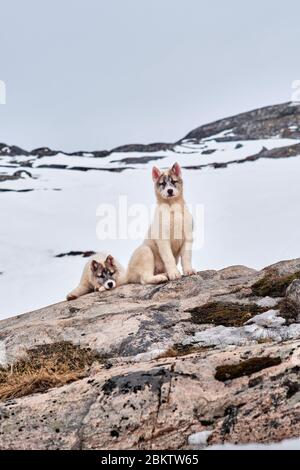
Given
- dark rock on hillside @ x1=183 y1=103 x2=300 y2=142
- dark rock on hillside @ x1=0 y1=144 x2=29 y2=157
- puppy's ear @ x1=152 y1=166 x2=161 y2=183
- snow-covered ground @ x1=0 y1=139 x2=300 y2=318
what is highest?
dark rock on hillside @ x1=183 y1=103 x2=300 y2=142

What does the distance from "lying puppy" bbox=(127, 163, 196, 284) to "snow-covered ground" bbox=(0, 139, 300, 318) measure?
655 inches

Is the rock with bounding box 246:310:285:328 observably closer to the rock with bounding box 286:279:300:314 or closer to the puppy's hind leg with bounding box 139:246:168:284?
the rock with bounding box 286:279:300:314

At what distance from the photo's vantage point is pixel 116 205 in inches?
2324

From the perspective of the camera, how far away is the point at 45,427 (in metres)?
6.83

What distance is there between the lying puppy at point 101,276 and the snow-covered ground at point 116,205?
14.1 meters

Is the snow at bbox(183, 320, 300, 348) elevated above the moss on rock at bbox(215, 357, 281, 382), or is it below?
below

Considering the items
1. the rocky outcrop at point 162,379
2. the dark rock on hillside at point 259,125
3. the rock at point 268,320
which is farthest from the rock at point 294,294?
the dark rock on hillside at point 259,125

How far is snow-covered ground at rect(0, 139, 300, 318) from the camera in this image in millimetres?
38438

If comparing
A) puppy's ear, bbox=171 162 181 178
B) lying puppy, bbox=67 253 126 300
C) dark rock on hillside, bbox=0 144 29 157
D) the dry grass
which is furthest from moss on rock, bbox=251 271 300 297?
dark rock on hillside, bbox=0 144 29 157

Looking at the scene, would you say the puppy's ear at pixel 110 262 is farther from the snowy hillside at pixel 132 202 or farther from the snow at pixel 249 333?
the snowy hillside at pixel 132 202

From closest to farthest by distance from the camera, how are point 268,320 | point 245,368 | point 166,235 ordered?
point 245,368 → point 268,320 → point 166,235

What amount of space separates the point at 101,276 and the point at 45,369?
7742 mm

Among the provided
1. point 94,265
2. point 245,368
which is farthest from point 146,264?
point 245,368

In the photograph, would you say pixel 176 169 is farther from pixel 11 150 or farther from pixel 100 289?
pixel 11 150
